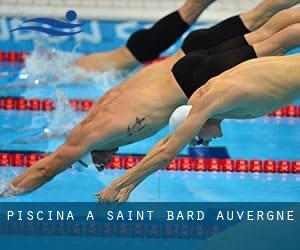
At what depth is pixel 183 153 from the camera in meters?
5.32

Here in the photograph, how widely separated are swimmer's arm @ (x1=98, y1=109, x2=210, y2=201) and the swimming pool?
2.68ft

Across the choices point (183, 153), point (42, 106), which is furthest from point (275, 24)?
point (42, 106)

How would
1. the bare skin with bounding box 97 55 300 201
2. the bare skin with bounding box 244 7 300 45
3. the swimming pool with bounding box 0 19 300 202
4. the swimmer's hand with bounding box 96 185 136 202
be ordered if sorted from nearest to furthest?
the bare skin with bounding box 97 55 300 201
the swimmer's hand with bounding box 96 185 136 202
the bare skin with bounding box 244 7 300 45
the swimming pool with bounding box 0 19 300 202

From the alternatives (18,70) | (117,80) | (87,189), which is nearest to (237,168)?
(87,189)

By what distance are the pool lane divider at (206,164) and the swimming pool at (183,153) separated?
45 millimetres

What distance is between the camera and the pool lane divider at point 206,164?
200 inches

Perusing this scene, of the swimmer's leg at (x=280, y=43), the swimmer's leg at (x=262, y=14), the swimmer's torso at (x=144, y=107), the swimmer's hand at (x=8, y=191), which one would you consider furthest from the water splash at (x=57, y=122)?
the swimmer's leg at (x=280, y=43)

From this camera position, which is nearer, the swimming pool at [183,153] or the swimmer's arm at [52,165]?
the swimmer's arm at [52,165]

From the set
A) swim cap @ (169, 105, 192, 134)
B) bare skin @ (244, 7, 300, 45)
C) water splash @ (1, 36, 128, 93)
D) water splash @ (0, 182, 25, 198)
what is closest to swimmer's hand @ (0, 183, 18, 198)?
water splash @ (0, 182, 25, 198)

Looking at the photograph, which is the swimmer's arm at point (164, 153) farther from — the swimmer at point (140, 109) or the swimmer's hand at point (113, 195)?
the swimmer at point (140, 109)

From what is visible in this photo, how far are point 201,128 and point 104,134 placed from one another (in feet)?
2.06

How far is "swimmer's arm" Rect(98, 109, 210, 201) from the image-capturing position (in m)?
3.67

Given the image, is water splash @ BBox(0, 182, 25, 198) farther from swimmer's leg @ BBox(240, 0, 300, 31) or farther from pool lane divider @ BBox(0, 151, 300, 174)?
swimmer's leg @ BBox(240, 0, 300, 31)

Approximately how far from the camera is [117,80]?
19.7 feet
